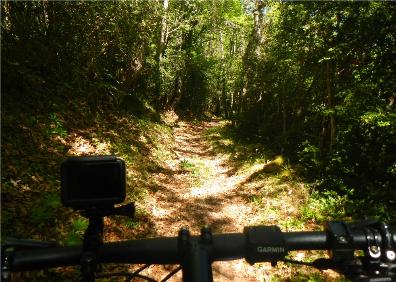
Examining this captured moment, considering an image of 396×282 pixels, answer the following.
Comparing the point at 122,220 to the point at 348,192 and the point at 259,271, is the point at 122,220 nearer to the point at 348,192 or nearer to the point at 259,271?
the point at 259,271

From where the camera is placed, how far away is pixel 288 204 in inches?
386

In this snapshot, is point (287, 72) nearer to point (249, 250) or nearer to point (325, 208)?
point (325, 208)

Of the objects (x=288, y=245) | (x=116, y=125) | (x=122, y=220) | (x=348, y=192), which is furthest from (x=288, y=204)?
(x=288, y=245)

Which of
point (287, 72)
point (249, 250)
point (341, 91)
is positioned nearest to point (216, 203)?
point (341, 91)

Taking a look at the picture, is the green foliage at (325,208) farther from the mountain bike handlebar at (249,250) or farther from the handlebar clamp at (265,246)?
the handlebar clamp at (265,246)

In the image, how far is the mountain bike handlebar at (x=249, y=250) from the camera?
1.34m

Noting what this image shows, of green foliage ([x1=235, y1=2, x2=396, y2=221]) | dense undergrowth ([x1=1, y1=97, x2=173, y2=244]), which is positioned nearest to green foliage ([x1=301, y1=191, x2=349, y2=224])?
green foliage ([x1=235, y1=2, x2=396, y2=221])

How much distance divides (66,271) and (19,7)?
25.1 ft

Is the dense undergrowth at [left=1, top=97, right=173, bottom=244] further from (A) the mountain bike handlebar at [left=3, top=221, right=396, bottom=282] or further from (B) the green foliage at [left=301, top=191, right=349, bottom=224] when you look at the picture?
(A) the mountain bike handlebar at [left=3, top=221, right=396, bottom=282]

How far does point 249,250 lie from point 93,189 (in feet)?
2.32

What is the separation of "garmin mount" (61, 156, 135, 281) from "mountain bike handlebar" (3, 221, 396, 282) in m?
0.06

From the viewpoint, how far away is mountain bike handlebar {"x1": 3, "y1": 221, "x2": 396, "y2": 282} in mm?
1337

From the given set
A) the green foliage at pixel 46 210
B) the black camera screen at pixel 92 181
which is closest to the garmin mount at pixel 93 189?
the black camera screen at pixel 92 181

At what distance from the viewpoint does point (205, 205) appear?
1036 cm
